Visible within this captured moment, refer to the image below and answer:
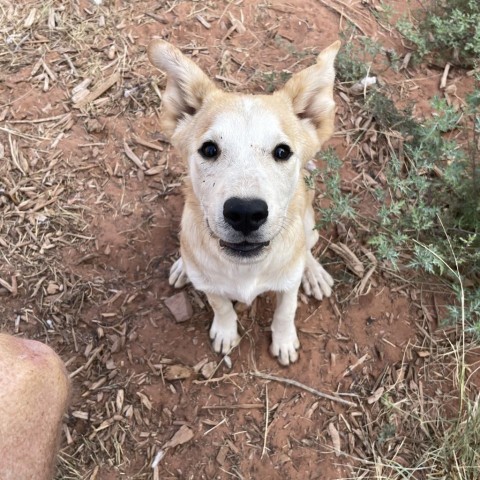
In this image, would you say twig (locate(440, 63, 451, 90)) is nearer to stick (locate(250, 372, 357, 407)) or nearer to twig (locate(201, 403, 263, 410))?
stick (locate(250, 372, 357, 407))

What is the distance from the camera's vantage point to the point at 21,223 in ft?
14.0

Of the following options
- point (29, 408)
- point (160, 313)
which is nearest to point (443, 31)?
point (160, 313)

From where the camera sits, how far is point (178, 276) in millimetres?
3959

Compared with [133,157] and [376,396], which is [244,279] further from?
[133,157]

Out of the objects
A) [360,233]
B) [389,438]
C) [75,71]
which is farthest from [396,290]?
[75,71]

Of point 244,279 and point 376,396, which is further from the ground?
point 244,279

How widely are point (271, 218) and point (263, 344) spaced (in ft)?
5.24

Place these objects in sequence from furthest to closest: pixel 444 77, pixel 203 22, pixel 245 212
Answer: pixel 203 22
pixel 444 77
pixel 245 212

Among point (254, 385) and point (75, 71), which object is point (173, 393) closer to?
point (254, 385)

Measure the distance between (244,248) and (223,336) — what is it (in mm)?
1229

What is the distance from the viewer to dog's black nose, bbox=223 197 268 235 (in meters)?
2.40

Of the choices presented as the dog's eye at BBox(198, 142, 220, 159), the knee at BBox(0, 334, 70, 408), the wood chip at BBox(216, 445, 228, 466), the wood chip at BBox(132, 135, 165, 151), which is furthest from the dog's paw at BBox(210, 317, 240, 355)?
the wood chip at BBox(132, 135, 165, 151)

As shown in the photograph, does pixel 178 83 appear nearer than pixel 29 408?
No

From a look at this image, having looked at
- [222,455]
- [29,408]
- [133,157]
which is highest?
[29,408]
